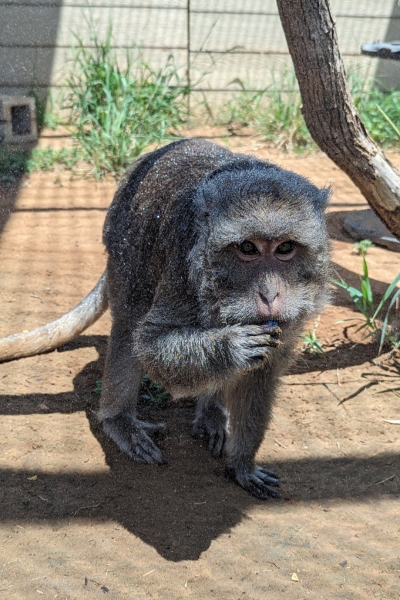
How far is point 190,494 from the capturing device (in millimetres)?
3342

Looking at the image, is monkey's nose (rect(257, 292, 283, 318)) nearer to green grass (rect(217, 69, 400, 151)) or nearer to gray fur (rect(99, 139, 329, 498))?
gray fur (rect(99, 139, 329, 498))

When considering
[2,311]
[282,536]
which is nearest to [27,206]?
[2,311]

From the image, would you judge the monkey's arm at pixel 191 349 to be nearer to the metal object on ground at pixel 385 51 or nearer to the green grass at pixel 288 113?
the metal object on ground at pixel 385 51

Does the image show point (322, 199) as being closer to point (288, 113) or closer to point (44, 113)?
point (288, 113)

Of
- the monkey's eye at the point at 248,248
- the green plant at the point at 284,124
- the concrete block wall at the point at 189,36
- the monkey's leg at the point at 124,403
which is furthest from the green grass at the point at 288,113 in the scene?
the monkey's eye at the point at 248,248

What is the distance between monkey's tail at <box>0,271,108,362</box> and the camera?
421 cm

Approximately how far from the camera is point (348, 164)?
409 centimetres

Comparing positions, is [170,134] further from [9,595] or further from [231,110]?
[9,595]

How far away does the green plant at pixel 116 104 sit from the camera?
7633 millimetres

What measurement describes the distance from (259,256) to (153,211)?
0.94 m

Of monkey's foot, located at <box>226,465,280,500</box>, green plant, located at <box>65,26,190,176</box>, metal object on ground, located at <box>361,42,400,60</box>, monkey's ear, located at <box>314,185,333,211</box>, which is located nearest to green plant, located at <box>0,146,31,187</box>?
green plant, located at <box>65,26,190,176</box>

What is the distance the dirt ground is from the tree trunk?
1.13 metres

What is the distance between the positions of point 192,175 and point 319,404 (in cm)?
164

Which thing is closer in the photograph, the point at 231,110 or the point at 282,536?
the point at 282,536
